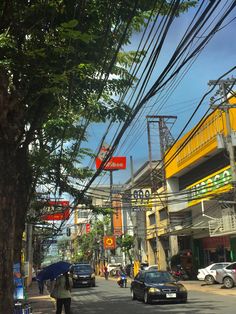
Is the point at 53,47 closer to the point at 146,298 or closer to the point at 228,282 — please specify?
the point at 146,298

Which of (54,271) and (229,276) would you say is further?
(229,276)

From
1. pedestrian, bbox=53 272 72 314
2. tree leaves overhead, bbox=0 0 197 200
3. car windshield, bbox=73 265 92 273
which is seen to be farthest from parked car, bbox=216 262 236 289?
tree leaves overhead, bbox=0 0 197 200

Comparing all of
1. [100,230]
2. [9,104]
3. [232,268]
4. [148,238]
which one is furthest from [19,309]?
[100,230]

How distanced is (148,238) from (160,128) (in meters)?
21.3

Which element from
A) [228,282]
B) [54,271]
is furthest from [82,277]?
[54,271]

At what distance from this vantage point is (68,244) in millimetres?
152125

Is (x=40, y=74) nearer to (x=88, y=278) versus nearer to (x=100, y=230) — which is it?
(x=88, y=278)

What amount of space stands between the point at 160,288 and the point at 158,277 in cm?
132

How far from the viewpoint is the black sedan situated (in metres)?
20.0

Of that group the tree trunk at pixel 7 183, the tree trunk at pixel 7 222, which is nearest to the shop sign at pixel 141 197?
the tree trunk at pixel 7 183

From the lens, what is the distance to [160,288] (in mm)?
20141

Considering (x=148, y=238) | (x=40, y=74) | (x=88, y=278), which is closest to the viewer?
(x=40, y=74)

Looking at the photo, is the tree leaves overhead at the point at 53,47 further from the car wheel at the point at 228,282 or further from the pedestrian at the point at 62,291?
the car wheel at the point at 228,282

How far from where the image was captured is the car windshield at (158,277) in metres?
21.1
